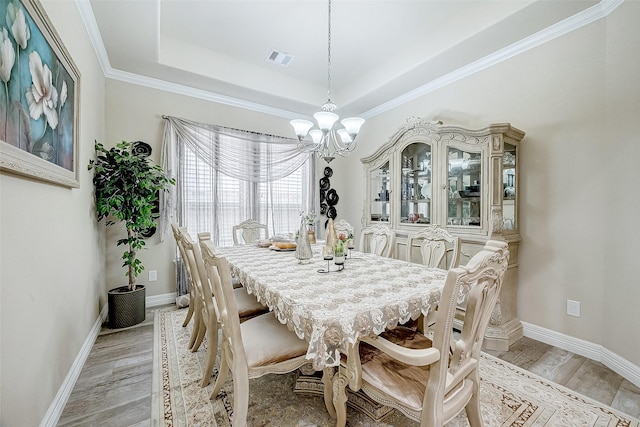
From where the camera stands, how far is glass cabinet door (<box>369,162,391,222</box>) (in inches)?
139

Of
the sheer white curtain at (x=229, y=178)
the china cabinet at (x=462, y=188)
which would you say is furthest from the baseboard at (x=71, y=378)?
the china cabinet at (x=462, y=188)

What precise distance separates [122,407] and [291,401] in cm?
102

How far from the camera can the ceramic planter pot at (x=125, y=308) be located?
2650 millimetres

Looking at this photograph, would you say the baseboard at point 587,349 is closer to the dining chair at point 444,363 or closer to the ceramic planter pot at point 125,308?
the dining chair at point 444,363

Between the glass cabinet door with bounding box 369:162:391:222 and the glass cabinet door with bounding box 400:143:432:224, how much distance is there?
0.25m

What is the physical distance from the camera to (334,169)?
4879 millimetres

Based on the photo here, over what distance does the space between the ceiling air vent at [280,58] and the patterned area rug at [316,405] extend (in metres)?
3.37

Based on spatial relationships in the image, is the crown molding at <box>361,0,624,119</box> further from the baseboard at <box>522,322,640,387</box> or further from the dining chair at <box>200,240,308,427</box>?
the dining chair at <box>200,240,308,427</box>

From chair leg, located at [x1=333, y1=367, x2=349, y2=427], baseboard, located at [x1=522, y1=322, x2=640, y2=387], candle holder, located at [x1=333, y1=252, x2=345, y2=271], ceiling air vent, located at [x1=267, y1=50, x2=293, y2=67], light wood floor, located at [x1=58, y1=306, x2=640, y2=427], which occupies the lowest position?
light wood floor, located at [x1=58, y1=306, x2=640, y2=427]

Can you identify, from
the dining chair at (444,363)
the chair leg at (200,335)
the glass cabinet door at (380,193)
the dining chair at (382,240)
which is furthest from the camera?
the glass cabinet door at (380,193)

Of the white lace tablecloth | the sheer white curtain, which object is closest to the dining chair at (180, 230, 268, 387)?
the white lace tablecloth

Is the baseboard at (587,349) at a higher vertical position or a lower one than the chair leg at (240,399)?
lower

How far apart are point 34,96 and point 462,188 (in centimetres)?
318

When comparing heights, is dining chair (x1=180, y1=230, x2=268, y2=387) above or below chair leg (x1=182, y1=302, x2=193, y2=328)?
above
